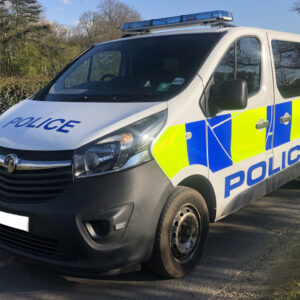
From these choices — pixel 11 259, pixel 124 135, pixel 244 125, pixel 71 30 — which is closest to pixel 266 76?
pixel 244 125

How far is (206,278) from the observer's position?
2883 millimetres

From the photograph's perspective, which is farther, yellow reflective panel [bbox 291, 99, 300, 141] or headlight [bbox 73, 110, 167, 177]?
yellow reflective panel [bbox 291, 99, 300, 141]

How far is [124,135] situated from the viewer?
2.42m

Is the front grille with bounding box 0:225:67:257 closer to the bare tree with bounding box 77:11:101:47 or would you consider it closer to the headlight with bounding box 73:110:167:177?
the headlight with bounding box 73:110:167:177

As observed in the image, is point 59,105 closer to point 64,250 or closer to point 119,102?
point 119,102

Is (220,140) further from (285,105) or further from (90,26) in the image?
(90,26)

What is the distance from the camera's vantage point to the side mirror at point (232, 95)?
2.84 meters

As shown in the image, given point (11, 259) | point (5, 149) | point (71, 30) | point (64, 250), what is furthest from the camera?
point (71, 30)

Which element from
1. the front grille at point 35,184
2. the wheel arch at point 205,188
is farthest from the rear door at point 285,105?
the front grille at point 35,184

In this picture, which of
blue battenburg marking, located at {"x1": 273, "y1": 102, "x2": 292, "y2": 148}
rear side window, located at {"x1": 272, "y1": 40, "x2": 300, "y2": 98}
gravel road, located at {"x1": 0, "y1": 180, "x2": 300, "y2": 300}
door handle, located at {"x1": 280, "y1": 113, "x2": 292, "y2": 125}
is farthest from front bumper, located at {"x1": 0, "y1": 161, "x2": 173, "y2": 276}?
rear side window, located at {"x1": 272, "y1": 40, "x2": 300, "y2": 98}

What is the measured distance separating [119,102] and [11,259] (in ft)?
5.36

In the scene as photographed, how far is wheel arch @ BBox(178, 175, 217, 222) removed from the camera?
2.78 metres

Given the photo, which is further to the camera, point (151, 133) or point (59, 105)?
point (59, 105)

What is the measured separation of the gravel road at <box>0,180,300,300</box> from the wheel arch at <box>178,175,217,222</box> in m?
0.44
